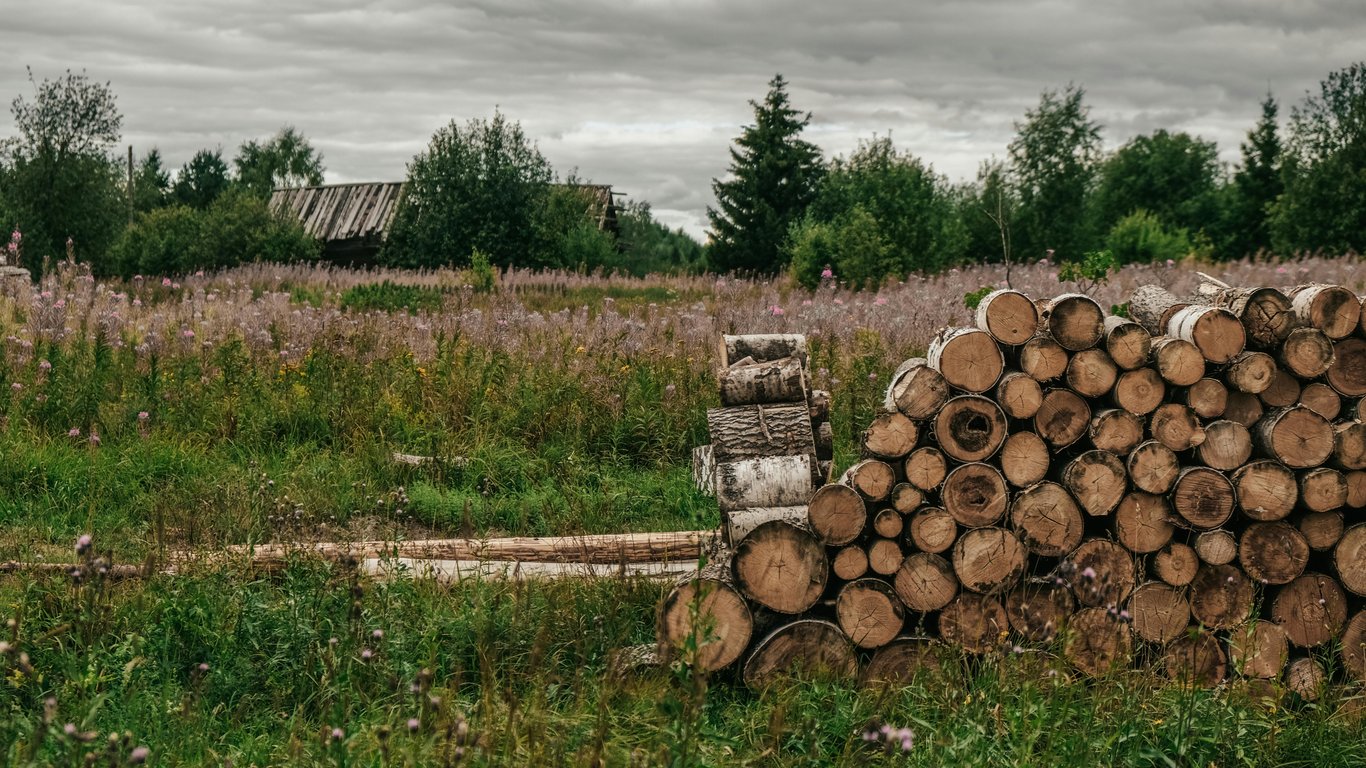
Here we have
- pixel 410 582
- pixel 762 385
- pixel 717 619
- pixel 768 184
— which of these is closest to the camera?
pixel 717 619

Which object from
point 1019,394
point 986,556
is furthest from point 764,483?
point 1019,394

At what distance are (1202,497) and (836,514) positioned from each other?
4.52 ft

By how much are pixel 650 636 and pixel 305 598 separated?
1.32 meters

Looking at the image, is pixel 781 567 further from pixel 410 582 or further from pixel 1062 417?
pixel 410 582

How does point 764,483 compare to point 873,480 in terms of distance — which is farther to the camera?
point 764,483

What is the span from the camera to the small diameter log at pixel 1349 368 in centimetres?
392

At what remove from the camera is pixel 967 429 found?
3.81 metres

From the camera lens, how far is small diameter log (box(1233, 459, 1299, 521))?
3816 millimetres

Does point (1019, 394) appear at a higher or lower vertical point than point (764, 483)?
higher

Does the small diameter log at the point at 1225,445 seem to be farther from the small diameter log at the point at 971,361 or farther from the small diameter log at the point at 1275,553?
the small diameter log at the point at 971,361

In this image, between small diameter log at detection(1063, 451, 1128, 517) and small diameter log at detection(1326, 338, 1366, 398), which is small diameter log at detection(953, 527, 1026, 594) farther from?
small diameter log at detection(1326, 338, 1366, 398)

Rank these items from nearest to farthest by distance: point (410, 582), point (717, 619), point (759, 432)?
point (717, 619), point (410, 582), point (759, 432)

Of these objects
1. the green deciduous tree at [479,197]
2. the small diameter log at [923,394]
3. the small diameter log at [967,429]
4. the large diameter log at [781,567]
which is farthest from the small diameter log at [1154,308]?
the green deciduous tree at [479,197]

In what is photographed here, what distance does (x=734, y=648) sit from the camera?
3750 millimetres
